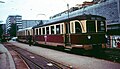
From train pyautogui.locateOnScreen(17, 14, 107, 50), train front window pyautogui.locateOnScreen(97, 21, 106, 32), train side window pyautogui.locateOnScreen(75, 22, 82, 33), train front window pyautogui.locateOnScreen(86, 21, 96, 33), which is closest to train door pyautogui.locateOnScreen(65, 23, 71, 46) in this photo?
train pyautogui.locateOnScreen(17, 14, 107, 50)

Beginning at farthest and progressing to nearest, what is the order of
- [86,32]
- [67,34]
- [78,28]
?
[67,34] → [78,28] → [86,32]

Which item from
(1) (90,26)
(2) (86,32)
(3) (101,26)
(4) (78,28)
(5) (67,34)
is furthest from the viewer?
(5) (67,34)

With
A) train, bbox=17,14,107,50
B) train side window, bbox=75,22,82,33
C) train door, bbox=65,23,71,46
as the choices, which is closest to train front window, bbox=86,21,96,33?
train, bbox=17,14,107,50

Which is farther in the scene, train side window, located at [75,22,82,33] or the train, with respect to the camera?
train side window, located at [75,22,82,33]

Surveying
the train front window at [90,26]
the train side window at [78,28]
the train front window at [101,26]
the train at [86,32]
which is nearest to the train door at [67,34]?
the train at [86,32]

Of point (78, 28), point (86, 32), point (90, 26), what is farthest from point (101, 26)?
point (78, 28)

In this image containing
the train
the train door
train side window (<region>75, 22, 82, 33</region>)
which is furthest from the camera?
the train door

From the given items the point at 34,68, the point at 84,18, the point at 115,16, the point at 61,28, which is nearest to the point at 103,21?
the point at 84,18

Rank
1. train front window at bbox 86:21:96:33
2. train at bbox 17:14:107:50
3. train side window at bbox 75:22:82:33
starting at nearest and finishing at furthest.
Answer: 1. train at bbox 17:14:107:50
2. train front window at bbox 86:21:96:33
3. train side window at bbox 75:22:82:33

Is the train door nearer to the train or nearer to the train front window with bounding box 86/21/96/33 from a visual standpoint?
the train

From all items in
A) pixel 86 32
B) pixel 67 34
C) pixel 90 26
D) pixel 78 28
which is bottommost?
pixel 67 34

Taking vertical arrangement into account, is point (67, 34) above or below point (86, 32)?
below

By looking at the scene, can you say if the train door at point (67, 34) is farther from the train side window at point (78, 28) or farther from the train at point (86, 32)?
the train side window at point (78, 28)

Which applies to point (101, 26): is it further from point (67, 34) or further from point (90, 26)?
point (67, 34)
